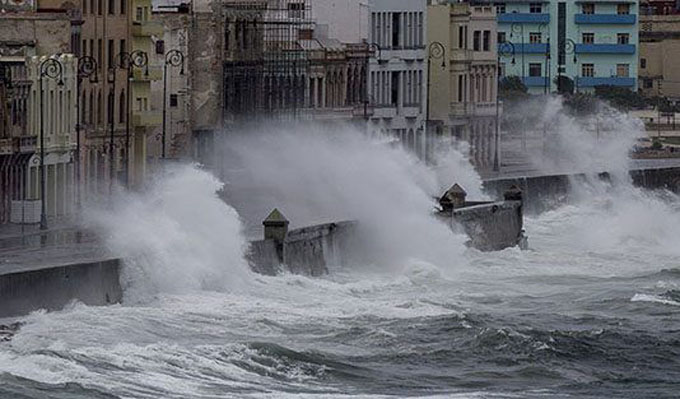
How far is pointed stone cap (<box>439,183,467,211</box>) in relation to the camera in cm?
8219

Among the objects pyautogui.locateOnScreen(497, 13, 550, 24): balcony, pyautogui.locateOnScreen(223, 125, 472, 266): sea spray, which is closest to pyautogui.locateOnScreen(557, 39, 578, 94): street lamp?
pyautogui.locateOnScreen(497, 13, 550, 24): balcony

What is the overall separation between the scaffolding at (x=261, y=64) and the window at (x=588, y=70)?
195ft

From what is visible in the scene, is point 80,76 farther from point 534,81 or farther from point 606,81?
point 606,81

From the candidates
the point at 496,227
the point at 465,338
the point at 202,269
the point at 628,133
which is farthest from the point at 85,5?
the point at 628,133

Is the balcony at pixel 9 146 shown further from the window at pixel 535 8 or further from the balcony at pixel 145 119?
the window at pixel 535 8

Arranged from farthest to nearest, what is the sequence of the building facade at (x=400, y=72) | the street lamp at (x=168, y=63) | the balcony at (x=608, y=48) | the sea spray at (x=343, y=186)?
1. the balcony at (x=608, y=48)
2. the building facade at (x=400, y=72)
3. the street lamp at (x=168, y=63)
4. the sea spray at (x=343, y=186)

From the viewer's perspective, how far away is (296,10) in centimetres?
10862

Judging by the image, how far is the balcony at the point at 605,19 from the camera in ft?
534

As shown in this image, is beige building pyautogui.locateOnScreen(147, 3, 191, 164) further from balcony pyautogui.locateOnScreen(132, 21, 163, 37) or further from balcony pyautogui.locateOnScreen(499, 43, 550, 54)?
balcony pyautogui.locateOnScreen(499, 43, 550, 54)

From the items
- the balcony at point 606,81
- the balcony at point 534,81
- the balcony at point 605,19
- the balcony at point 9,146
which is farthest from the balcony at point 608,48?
the balcony at point 9,146

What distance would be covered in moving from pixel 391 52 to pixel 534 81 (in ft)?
161

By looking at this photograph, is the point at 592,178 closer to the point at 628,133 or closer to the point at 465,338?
the point at 628,133

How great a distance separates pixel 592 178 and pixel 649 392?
60.6m

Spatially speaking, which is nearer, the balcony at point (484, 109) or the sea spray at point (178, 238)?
the sea spray at point (178, 238)
